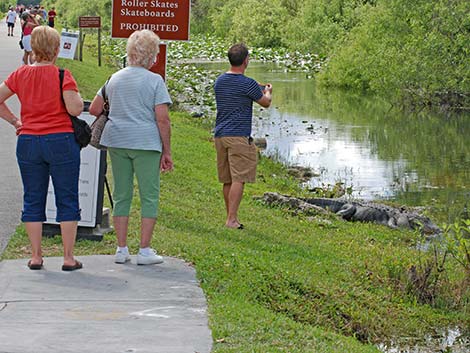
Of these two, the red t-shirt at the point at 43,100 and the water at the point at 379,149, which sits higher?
the red t-shirt at the point at 43,100

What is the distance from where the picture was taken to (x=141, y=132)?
330 inches

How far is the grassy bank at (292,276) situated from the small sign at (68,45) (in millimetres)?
15807

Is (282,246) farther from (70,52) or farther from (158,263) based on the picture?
(70,52)

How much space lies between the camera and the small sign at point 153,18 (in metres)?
11.4

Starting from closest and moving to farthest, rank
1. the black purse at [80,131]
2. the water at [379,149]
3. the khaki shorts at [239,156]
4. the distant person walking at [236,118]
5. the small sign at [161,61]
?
the black purse at [80,131], the distant person walking at [236,118], the khaki shorts at [239,156], the small sign at [161,61], the water at [379,149]

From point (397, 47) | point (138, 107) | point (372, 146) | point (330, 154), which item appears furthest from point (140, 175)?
point (397, 47)

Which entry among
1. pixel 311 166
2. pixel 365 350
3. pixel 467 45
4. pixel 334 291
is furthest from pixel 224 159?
pixel 467 45

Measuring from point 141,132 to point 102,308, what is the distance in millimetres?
1766

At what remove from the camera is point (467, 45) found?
34625 millimetres

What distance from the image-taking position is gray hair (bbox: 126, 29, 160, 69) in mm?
8266

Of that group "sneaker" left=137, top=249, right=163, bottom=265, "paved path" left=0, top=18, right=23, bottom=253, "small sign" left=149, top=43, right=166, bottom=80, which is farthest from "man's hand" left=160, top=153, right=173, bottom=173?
"small sign" left=149, top=43, right=166, bottom=80

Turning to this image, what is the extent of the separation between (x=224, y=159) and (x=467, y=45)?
25083 mm

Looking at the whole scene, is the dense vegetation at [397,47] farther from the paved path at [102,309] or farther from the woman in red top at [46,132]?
the woman in red top at [46,132]

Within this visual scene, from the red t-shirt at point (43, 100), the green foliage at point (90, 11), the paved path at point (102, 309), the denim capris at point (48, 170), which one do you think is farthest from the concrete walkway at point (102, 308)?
the green foliage at point (90, 11)
